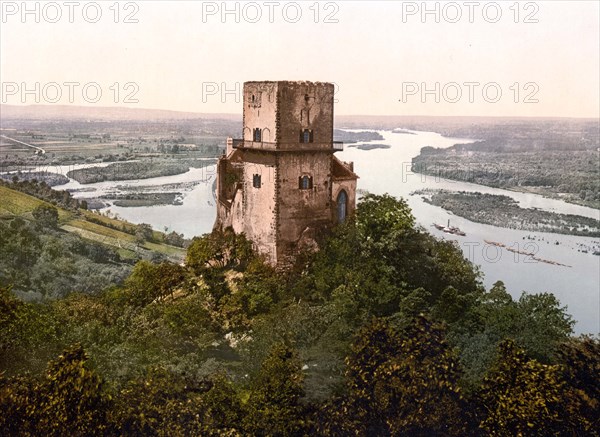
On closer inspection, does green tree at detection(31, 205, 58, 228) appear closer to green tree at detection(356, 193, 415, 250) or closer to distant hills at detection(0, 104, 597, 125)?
distant hills at detection(0, 104, 597, 125)

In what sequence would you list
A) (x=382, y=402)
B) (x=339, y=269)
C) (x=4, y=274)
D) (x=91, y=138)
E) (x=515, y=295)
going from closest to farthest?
(x=382, y=402), (x=339, y=269), (x=515, y=295), (x=4, y=274), (x=91, y=138)

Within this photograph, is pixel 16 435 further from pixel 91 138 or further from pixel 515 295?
pixel 91 138

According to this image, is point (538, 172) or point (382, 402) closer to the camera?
point (382, 402)

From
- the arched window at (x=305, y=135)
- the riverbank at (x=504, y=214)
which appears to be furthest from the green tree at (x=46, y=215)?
the arched window at (x=305, y=135)

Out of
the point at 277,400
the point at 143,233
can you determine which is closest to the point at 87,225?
the point at 143,233

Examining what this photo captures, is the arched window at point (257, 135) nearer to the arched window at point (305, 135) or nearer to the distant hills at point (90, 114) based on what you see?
the arched window at point (305, 135)

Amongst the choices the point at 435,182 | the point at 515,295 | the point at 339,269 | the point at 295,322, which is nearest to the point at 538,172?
the point at 435,182

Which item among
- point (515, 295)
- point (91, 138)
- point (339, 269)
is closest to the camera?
point (339, 269)
